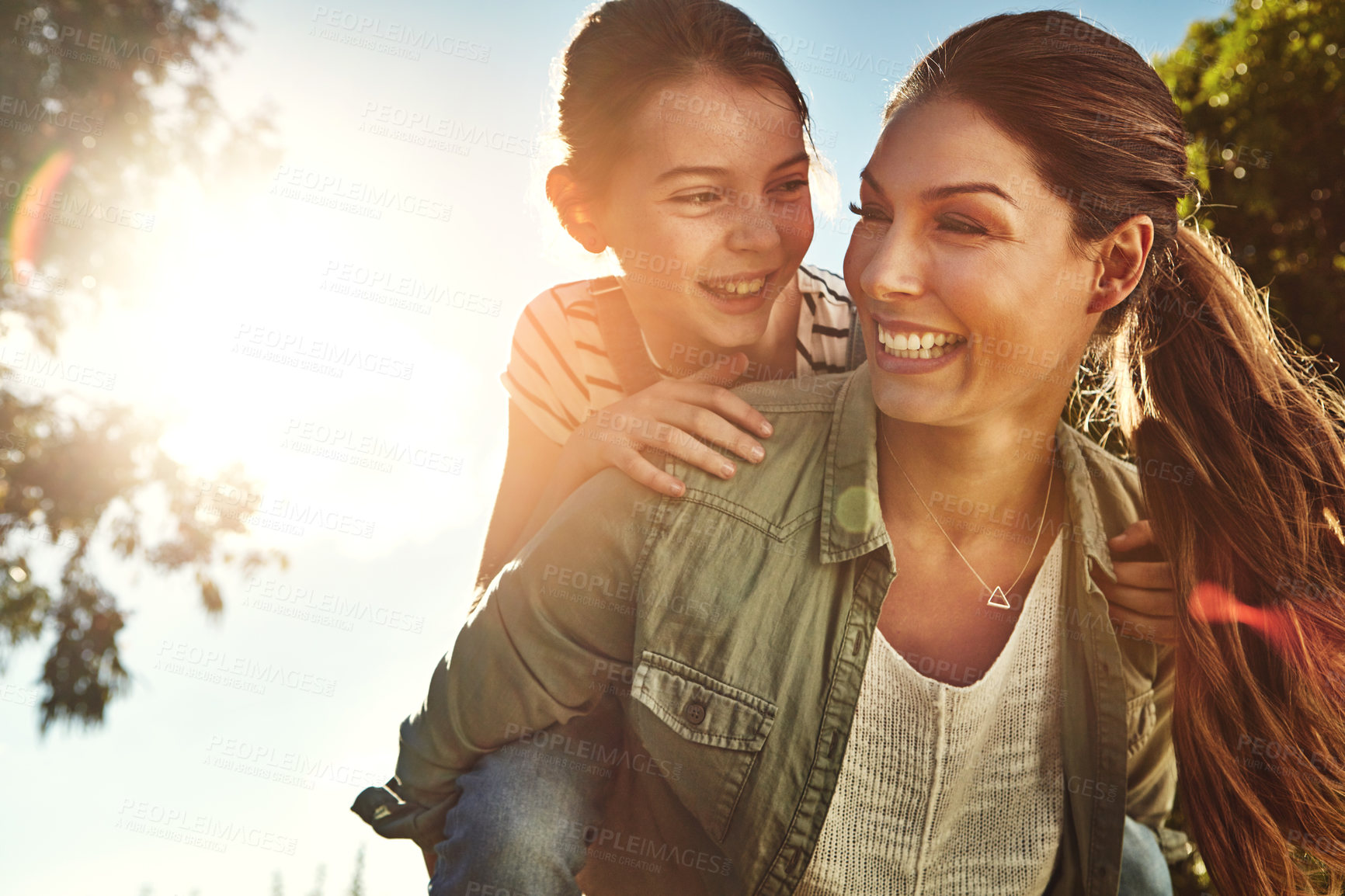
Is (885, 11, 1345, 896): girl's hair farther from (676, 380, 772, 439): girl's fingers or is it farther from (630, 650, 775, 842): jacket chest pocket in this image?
(630, 650, 775, 842): jacket chest pocket

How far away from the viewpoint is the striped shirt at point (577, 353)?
294 centimetres

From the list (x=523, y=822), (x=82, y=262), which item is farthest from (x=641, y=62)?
(x=82, y=262)

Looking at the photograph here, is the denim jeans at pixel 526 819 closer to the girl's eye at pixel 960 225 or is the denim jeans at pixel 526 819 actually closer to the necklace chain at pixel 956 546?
the necklace chain at pixel 956 546

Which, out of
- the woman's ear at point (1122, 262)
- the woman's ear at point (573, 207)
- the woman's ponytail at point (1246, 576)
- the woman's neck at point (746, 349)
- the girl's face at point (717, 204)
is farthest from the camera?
the woman's ear at point (573, 207)

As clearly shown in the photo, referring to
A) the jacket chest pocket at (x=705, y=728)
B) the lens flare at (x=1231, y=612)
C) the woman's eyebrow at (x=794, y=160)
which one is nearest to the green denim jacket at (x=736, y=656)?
the jacket chest pocket at (x=705, y=728)

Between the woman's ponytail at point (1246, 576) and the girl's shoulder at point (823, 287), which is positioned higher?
the girl's shoulder at point (823, 287)

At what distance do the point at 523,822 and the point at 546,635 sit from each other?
45 cm

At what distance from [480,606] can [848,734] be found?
908 millimetres

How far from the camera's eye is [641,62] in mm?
2775

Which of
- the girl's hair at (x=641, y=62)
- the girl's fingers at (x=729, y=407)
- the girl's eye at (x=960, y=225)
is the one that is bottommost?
the girl's fingers at (x=729, y=407)

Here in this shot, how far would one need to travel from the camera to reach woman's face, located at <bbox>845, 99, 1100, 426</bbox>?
1.89 metres

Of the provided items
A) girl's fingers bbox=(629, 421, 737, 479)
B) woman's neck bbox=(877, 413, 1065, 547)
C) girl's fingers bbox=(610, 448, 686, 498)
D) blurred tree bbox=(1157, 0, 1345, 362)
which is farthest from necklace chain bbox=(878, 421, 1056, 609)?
blurred tree bbox=(1157, 0, 1345, 362)

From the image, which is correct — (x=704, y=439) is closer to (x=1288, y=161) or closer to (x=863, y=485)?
(x=863, y=485)

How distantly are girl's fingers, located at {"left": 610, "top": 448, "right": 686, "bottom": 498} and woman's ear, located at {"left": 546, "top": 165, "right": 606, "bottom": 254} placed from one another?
1140 mm
